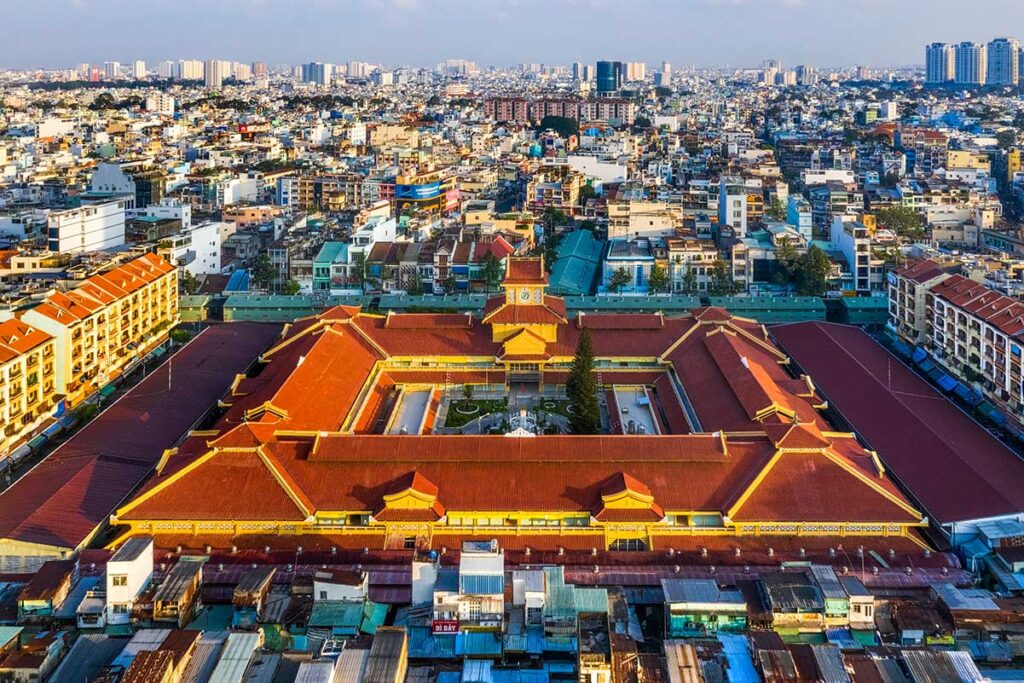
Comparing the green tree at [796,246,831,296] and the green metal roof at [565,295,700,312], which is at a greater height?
the green tree at [796,246,831,296]

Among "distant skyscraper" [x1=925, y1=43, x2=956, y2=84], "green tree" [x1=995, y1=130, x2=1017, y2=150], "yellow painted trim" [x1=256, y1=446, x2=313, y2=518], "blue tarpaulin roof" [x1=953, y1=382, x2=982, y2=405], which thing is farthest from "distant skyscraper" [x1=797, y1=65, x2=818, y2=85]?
"yellow painted trim" [x1=256, y1=446, x2=313, y2=518]

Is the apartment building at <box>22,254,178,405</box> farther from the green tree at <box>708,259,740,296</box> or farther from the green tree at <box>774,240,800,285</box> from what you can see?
the green tree at <box>774,240,800,285</box>

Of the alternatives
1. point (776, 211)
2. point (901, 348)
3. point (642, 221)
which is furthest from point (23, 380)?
point (776, 211)

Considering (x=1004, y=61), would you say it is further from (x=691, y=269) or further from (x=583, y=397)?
(x=583, y=397)

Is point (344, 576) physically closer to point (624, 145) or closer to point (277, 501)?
point (277, 501)

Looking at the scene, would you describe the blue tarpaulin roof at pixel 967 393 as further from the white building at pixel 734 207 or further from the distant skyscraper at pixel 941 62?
the distant skyscraper at pixel 941 62

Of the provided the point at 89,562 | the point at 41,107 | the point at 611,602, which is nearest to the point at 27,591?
the point at 89,562

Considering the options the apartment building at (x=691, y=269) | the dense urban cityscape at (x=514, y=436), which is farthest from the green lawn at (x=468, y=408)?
the apartment building at (x=691, y=269)
